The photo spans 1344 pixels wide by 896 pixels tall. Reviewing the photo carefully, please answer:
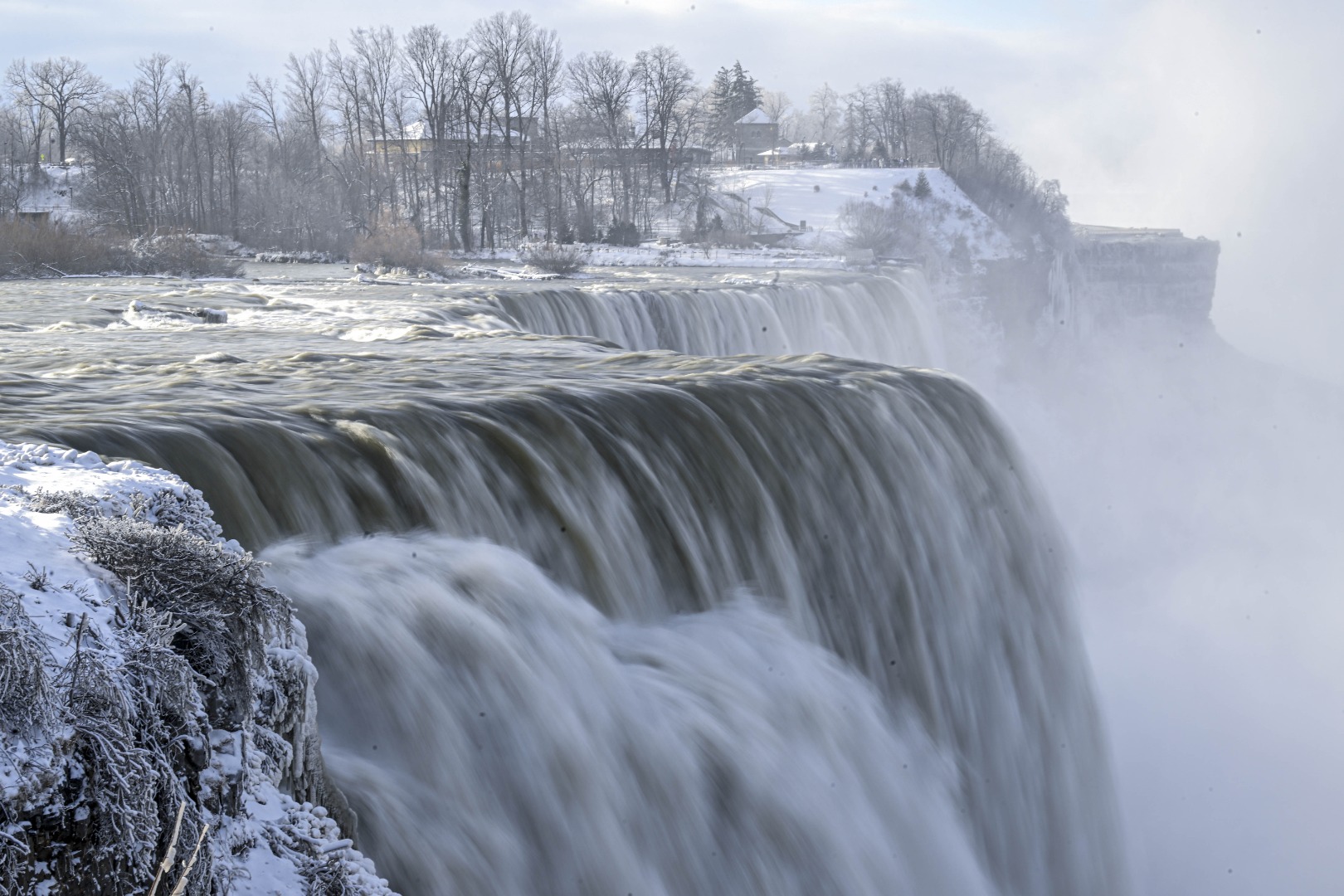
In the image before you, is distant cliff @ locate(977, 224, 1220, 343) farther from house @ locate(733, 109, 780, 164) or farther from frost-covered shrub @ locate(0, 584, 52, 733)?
frost-covered shrub @ locate(0, 584, 52, 733)

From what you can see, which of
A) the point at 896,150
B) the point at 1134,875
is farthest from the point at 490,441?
the point at 896,150

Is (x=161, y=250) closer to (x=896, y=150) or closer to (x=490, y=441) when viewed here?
(x=490, y=441)

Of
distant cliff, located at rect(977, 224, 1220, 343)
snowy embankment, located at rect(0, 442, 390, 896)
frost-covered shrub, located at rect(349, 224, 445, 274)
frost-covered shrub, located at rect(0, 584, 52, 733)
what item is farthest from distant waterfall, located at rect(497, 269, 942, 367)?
distant cliff, located at rect(977, 224, 1220, 343)

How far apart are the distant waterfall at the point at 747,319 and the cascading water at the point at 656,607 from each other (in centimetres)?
561

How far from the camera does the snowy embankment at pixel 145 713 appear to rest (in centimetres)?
204

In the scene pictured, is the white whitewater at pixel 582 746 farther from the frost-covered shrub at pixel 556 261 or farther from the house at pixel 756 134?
the house at pixel 756 134

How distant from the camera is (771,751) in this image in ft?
17.4

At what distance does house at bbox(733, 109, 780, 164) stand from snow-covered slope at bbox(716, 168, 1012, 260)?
20565 millimetres

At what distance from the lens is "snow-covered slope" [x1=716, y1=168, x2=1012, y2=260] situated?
2093 inches

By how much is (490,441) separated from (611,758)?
2.04 m

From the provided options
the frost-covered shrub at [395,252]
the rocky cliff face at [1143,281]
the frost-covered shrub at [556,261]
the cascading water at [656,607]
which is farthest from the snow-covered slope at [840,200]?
the cascading water at [656,607]

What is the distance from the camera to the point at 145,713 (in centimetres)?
228

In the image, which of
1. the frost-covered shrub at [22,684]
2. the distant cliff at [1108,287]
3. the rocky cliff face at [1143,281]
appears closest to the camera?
the frost-covered shrub at [22,684]

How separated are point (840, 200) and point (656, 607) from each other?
2406 inches
